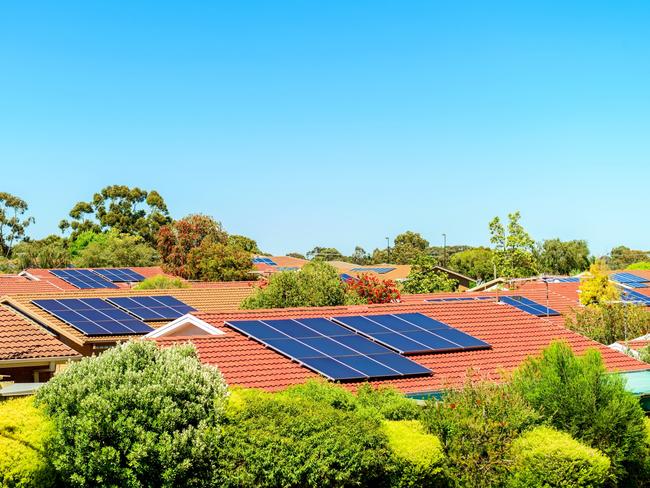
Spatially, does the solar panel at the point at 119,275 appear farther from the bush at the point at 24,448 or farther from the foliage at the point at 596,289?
the bush at the point at 24,448

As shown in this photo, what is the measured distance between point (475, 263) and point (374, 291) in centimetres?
7260

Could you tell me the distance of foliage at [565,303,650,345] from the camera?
42.4 metres

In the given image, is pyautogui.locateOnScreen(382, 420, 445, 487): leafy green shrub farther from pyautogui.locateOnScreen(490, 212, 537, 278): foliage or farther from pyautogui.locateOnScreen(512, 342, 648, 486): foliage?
pyautogui.locateOnScreen(490, 212, 537, 278): foliage

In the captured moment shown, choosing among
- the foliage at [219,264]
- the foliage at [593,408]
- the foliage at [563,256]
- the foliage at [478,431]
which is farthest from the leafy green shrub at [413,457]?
the foliage at [563,256]

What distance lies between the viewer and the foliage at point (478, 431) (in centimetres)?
1645

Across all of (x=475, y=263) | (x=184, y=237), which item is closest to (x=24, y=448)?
(x=184, y=237)

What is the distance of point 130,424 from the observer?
1413 centimetres

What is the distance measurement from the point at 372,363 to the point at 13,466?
9619 millimetres

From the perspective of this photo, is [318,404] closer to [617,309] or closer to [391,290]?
[391,290]

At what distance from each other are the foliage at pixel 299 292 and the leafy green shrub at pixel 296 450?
19.2 metres

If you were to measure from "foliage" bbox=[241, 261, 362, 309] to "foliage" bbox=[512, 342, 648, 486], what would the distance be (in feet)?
54.6

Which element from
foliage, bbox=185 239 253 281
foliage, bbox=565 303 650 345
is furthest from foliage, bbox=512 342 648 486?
foliage, bbox=185 239 253 281

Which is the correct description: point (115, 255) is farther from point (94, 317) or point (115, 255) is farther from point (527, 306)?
point (94, 317)

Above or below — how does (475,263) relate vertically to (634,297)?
above
